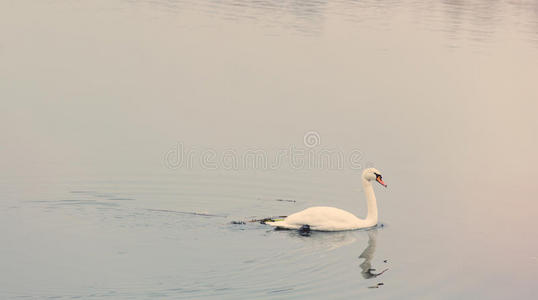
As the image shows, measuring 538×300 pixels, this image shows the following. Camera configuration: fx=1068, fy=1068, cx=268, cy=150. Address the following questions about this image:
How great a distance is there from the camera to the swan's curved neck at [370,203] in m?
16.3

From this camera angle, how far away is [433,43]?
33969 millimetres

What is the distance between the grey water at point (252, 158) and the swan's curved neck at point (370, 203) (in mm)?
185

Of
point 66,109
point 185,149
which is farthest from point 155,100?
point 185,149

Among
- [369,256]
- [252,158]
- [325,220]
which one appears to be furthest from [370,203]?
[252,158]

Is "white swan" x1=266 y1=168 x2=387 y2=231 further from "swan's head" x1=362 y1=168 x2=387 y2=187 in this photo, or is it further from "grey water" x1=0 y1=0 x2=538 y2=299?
"swan's head" x1=362 y1=168 x2=387 y2=187

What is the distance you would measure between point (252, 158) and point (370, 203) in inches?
139

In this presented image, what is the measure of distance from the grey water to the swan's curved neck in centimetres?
19

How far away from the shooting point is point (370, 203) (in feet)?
54.2

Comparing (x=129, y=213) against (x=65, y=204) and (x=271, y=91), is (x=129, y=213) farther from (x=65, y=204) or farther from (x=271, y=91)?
(x=271, y=91)

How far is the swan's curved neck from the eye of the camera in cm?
1630

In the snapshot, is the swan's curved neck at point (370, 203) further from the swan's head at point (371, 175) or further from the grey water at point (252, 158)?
the grey water at point (252, 158)

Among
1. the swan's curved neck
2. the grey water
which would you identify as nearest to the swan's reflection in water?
the grey water

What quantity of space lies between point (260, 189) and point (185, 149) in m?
2.40

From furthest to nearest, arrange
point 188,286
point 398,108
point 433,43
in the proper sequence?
point 433,43 < point 398,108 < point 188,286
